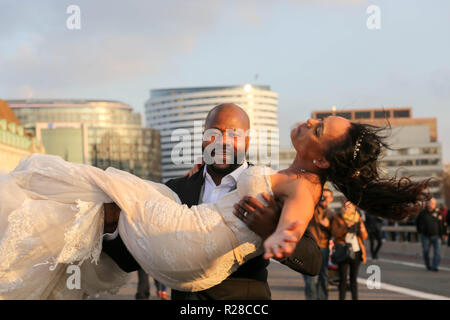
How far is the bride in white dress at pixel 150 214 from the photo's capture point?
345 cm

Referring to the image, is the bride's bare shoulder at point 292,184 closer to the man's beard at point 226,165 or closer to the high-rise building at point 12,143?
the man's beard at point 226,165

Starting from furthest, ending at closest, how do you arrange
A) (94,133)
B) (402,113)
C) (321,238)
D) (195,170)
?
(402,113)
(94,133)
(321,238)
(195,170)

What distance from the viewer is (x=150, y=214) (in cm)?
355

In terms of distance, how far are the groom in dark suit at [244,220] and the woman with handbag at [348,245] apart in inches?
300

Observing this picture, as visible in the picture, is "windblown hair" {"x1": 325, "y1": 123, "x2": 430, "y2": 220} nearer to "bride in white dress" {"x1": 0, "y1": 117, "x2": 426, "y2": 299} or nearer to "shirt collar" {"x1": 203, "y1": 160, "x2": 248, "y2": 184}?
"bride in white dress" {"x1": 0, "y1": 117, "x2": 426, "y2": 299}

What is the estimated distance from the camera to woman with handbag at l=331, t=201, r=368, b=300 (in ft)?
38.3

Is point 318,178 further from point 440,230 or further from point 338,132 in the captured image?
point 440,230

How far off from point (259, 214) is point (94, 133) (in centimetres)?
14772

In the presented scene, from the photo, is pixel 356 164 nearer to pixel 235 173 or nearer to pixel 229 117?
pixel 235 173

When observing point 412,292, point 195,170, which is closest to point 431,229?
point 412,292

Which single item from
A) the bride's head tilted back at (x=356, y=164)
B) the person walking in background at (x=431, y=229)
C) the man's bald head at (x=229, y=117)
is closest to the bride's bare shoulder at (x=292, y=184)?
the bride's head tilted back at (x=356, y=164)

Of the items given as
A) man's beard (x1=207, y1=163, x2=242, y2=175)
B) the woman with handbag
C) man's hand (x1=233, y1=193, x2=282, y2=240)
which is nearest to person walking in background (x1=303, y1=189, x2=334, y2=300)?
the woman with handbag

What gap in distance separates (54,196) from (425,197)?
2.12 metres
